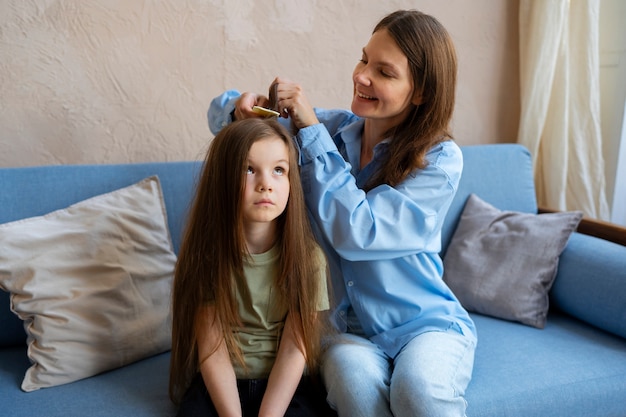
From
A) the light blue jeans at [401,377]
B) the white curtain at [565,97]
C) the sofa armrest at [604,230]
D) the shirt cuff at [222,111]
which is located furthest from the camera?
the white curtain at [565,97]

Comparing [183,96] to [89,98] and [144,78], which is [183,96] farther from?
[89,98]

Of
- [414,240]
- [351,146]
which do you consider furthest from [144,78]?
[414,240]

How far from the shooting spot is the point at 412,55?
4.69ft

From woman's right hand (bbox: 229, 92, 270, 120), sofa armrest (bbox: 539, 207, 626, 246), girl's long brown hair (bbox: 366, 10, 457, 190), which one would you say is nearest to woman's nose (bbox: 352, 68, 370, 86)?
girl's long brown hair (bbox: 366, 10, 457, 190)

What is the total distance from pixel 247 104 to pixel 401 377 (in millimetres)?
719

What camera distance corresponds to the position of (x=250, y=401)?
1286 millimetres

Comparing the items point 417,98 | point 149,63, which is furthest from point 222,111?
point 417,98

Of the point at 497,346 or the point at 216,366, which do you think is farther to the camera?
the point at 497,346

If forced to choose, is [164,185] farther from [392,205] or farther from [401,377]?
[401,377]

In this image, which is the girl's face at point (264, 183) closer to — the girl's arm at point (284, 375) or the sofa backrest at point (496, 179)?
the girl's arm at point (284, 375)

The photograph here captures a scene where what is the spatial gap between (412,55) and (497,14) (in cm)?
107

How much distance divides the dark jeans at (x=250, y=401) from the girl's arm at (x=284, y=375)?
0.12ft

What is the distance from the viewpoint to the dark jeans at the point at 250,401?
1.25 meters

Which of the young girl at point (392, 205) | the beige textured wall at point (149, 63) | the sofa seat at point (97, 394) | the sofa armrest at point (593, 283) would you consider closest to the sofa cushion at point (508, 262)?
the sofa armrest at point (593, 283)
